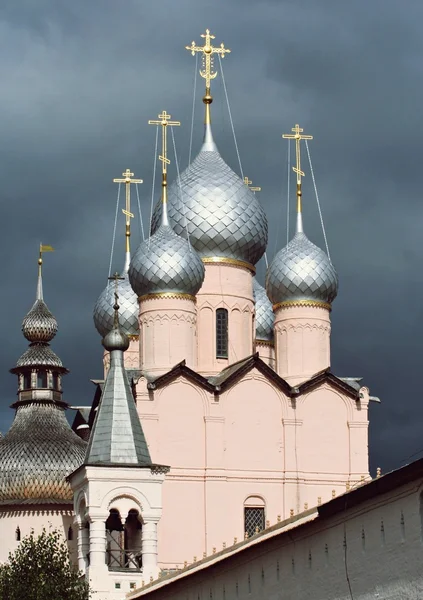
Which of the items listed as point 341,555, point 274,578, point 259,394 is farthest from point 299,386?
point 341,555

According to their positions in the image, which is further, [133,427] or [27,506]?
[27,506]

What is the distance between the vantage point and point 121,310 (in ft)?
136

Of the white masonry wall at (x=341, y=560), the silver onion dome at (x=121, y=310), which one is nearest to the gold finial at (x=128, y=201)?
the silver onion dome at (x=121, y=310)

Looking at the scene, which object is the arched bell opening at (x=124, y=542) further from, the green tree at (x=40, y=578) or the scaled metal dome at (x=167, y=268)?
the scaled metal dome at (x=167, y=268)

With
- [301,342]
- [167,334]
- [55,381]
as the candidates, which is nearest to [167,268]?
[167,334]

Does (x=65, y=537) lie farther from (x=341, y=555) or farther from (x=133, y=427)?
(x=341, y=555)

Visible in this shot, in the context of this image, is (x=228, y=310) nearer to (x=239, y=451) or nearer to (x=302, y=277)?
(x=302, y=277)

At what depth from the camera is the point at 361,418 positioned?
117ft

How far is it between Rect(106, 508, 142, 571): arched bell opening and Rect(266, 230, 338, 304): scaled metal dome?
22.4 ft

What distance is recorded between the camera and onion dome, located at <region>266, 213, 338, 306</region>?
121 feet

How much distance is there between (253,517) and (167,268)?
17.4 feet

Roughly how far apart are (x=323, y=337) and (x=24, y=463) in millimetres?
7965

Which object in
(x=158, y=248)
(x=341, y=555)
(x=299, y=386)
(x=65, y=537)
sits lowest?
(x=341, y=555)

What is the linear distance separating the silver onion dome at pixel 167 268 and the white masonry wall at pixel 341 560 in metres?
12.1
